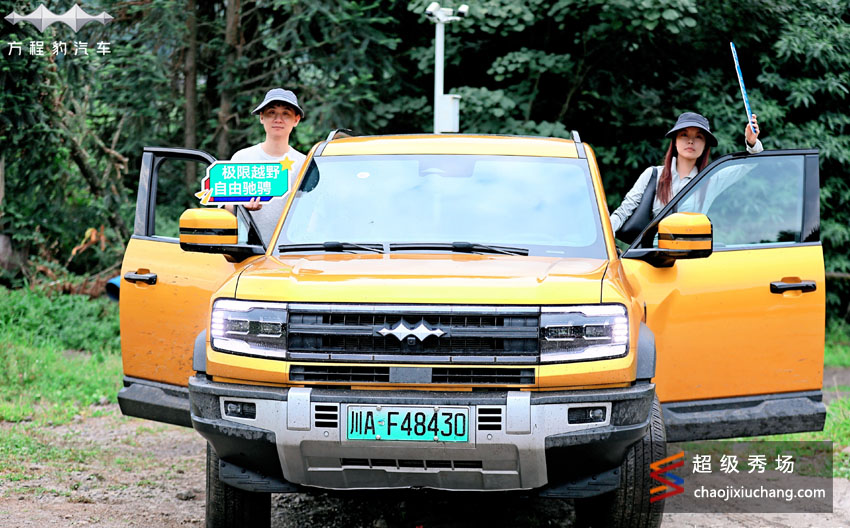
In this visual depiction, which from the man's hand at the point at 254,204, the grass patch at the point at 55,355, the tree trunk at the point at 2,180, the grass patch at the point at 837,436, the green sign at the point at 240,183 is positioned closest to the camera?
the green sign at the point at 240,183

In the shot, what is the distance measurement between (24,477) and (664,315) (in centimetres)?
388

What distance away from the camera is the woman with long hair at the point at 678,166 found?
650 cm

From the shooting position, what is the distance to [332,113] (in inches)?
541

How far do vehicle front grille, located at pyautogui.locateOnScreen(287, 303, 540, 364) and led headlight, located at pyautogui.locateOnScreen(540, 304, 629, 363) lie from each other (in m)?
0.05

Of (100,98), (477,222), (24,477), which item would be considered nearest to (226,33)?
(100,98)

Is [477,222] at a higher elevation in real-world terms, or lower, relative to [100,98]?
lower

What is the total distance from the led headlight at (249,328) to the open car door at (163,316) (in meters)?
1.18

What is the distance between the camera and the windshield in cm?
512

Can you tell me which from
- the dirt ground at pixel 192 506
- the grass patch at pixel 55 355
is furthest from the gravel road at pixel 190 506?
the grass patch at pixel 55 355

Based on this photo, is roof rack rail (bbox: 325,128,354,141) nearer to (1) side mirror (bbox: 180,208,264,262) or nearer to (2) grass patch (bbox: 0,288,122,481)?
(1) side mirror (bbox: 180,208,264,262)

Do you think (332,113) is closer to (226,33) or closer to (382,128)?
(382,128)

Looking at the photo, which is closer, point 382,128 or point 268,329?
point 268,329

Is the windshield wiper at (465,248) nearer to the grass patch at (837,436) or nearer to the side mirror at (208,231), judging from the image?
the side mirror at (208,231)

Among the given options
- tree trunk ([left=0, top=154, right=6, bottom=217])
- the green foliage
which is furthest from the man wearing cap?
tree trunk ([left=0, top=154, right=6, bottom=217])
